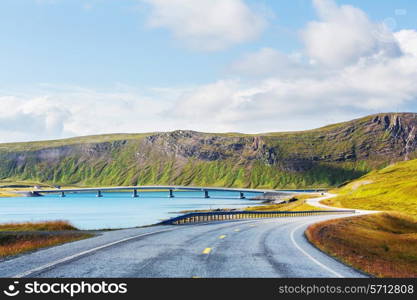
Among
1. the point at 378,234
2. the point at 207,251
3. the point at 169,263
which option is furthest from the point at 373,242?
the point at 169,263

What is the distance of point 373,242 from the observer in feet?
138

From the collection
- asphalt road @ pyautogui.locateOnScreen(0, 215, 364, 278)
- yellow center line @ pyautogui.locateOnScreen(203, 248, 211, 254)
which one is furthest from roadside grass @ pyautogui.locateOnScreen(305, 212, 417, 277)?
yellow center line @ pyautogui.locateOnScreen(203, 248, 211, 254)

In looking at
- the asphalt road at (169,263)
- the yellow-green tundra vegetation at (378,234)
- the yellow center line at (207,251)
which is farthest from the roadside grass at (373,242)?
the yellow center line at (207,251)

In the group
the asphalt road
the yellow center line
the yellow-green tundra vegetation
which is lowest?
the yellow-green tundra vegetation

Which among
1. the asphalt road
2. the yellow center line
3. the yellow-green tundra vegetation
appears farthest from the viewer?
the yellow-green tundra vegetation

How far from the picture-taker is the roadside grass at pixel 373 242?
19.7 m

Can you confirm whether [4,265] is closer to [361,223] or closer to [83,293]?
[83,293]

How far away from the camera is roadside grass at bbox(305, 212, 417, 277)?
19.7 m

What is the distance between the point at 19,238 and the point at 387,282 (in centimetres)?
2528

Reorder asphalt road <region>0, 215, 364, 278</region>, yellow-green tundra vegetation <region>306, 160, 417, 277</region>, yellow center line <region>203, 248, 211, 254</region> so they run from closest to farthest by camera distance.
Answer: asphalt road <region>0, 215, 364, 278</region> < yellow center line <region>203, 248, 211, 254</region> < yellow-green tundra vegetation <region>306, 160, 417, 277</region>

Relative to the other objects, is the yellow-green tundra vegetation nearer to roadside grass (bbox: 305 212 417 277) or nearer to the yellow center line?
roadside grass (bbox: 305 212 417 277)

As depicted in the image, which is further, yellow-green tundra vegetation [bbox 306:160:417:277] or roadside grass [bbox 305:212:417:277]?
yellow-green tundra vegetation [bbox 306:160:417:277]

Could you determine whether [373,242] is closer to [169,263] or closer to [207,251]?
[207,251]

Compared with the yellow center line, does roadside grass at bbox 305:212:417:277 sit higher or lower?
lower
